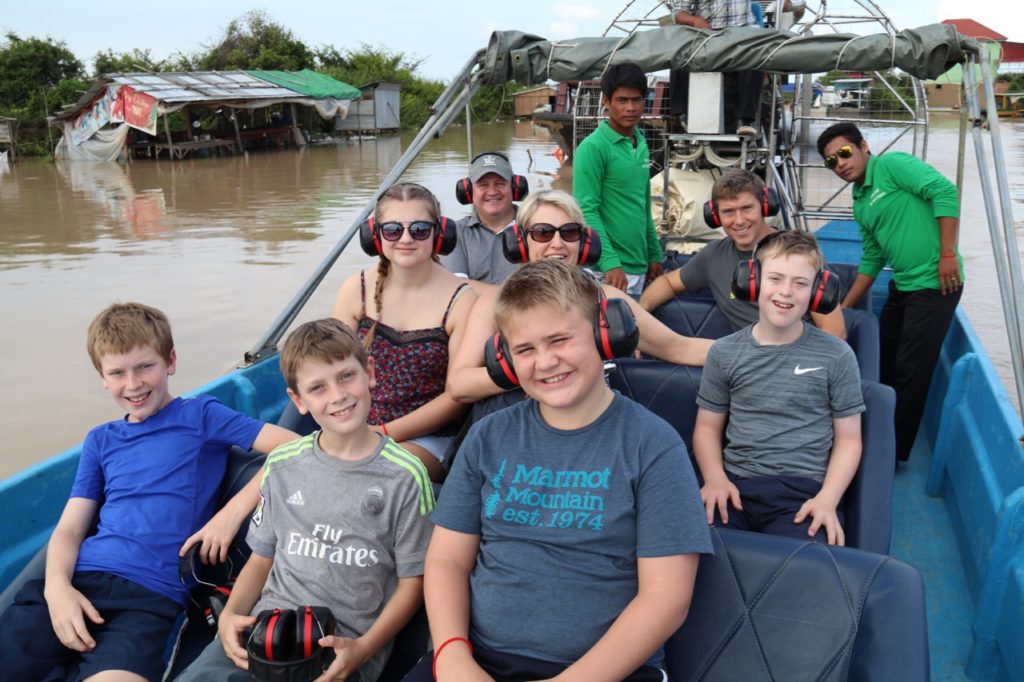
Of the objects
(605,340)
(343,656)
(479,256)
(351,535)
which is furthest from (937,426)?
(343,656)

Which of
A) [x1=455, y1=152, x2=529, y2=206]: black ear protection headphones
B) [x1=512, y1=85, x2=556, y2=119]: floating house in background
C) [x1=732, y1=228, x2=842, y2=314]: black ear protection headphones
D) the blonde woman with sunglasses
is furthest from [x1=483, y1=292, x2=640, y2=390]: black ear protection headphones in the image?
[x1=512, y1=85, x2=556, y2=119]: floating house in background

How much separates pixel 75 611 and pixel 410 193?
62.3 inches

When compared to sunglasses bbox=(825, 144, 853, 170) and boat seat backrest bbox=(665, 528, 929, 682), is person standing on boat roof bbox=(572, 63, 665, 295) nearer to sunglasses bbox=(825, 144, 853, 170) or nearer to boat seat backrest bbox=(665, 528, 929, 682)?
sunglasses bbox=(825, 144, 853, 170)

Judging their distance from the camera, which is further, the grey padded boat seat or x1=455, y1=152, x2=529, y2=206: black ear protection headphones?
x1=455, y1=152, x2=529, y2=206: black ear protection headphones

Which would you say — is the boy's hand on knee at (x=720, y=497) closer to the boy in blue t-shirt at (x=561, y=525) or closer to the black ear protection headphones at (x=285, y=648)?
the boy in blue t-shirt at (x=561, y=525)

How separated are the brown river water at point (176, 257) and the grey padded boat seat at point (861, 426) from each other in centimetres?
429

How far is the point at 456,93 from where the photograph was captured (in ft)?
15.5

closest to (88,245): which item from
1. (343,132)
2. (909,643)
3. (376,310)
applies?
(376,310)

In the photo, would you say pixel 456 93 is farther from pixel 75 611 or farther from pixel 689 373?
pixel 75 611

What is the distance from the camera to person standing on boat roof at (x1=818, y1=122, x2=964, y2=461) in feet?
12.1

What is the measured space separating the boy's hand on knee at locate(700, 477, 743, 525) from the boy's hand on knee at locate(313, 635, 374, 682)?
112 cm

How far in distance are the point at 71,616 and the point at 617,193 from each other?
10.4ft

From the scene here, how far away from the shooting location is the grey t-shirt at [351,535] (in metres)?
1.92

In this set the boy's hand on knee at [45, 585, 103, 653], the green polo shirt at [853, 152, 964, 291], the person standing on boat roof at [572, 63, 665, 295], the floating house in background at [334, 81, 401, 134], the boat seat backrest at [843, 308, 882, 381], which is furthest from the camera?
the floating house in background at [334, 81, 401, 134]
